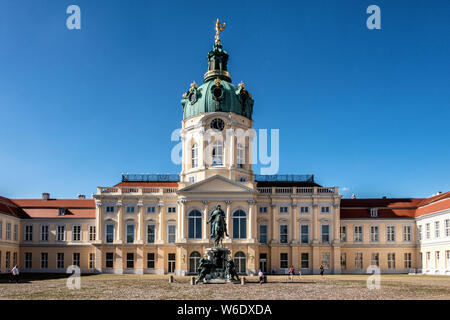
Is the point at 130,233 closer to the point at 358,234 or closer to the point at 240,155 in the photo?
the point at 240,155

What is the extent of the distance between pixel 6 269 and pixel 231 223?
29012mm

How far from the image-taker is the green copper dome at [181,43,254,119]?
67.3 meters

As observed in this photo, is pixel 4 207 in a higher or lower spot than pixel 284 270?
higher

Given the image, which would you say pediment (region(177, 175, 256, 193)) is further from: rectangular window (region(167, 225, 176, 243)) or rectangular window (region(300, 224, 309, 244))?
rectangular window (region(300, 224, 309, 244))

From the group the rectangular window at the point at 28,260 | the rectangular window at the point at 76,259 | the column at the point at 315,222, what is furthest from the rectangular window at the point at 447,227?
the rectangular window at the point at 28,260

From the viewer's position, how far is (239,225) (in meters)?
63.0

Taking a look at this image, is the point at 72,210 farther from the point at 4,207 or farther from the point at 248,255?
the point at 248,255

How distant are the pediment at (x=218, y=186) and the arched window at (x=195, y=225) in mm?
3191

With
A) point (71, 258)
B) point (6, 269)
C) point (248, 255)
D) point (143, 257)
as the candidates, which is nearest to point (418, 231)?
point (248, 255)

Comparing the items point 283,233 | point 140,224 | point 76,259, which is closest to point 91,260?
point 76,259

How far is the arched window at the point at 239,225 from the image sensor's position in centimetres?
6288

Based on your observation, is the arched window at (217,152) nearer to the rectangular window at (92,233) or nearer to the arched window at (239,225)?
the arched window at (239,225)

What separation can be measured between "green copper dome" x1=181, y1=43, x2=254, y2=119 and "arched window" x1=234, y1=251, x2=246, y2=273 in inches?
761

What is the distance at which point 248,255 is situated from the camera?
6212cm
